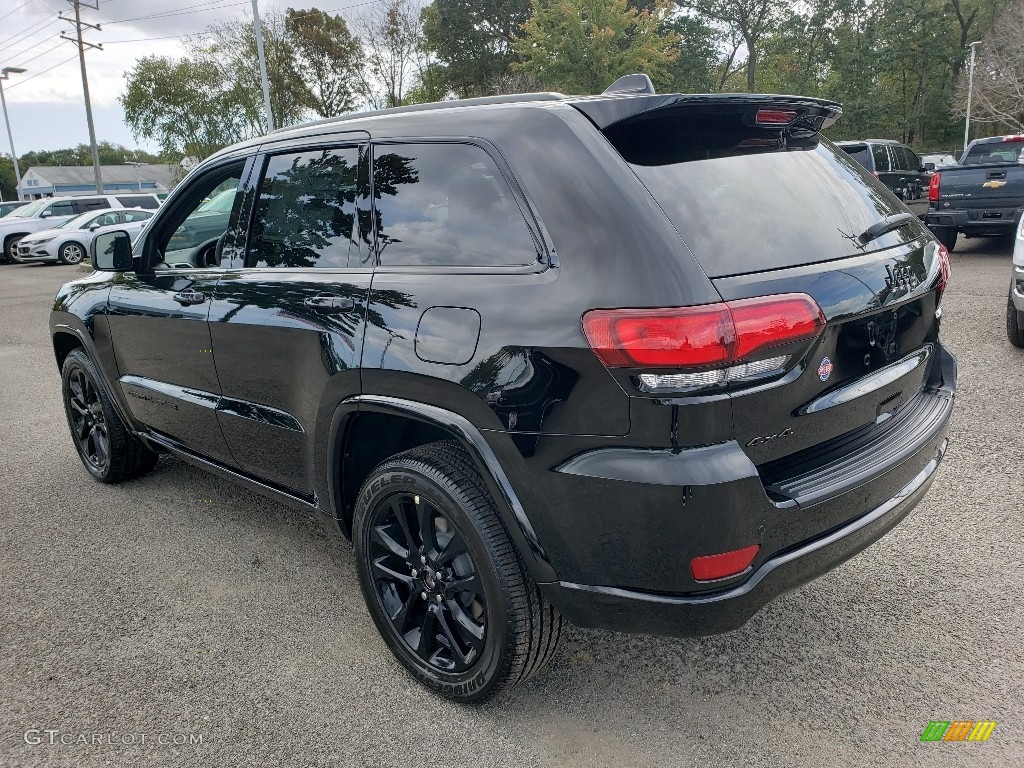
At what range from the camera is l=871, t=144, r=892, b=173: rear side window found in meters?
13.9

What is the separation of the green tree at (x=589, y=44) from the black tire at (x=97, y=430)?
76.8ft

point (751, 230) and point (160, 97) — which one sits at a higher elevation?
point (160, 97)

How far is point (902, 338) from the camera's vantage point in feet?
7.85

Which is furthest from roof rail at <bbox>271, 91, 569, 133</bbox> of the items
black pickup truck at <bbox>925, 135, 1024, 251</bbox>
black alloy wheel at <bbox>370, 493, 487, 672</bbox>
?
black pickup truck at <bbox>925, 135, 1024, 251</bbox>

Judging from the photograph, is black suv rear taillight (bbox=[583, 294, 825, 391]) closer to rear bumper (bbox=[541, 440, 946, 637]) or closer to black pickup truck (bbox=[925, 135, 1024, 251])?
rear bumper (bbox=[541, 440, 946, 637])

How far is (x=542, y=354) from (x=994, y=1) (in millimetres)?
57150

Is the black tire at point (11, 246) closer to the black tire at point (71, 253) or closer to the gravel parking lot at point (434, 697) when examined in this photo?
the black tire at point (71, 253)

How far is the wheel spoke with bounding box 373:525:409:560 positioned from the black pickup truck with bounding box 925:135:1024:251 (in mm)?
10159

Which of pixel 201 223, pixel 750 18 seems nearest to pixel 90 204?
pixel 201 223

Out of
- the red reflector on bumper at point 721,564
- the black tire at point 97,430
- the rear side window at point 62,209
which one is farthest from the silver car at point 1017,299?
the rear side window at point 62,209

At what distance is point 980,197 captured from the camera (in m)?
10.3

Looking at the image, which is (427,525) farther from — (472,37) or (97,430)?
(472,37)

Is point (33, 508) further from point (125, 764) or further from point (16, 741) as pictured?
point (125, 764)

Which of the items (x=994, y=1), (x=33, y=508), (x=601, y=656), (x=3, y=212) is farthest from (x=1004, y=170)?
(x=994, y=1)
